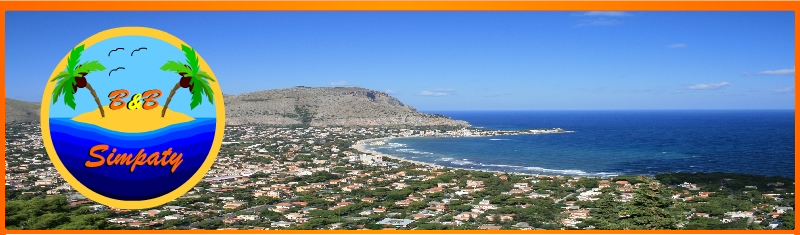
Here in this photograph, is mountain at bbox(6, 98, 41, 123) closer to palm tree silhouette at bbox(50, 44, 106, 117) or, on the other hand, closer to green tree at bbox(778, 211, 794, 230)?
palm tree silhouette at bbox(50, 44, 106, 117)

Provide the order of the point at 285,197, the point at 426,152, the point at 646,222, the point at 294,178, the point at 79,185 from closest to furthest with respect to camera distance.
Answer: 1. the point at 79,185
2. the point at 646,222
3. the point at 285,197
4. the point at 294,178
5. the point at 426,152

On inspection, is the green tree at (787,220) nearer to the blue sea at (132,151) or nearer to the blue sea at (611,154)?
the blue sea at (611,154)

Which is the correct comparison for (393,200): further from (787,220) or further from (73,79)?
(73,79)

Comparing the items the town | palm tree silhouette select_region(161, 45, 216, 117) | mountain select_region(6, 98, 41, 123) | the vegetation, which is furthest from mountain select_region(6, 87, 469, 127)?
palm tree silhouette select_region(161, 45, 216, 117)

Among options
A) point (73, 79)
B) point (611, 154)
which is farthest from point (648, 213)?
point (611, 154)

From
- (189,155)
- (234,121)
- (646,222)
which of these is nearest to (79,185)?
(189,155)

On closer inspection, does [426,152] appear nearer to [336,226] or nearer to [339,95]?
[336,226]
